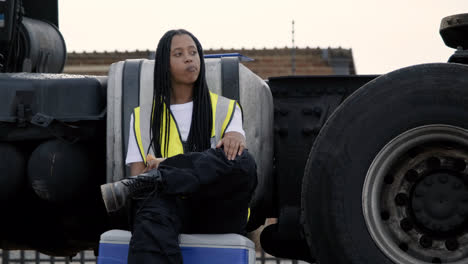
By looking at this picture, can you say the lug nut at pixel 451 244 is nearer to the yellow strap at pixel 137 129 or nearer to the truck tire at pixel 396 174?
the truck tire at pixel 396 174

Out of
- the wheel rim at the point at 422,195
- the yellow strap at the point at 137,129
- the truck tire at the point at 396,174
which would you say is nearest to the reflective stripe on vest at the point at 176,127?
the yellow strap at the point at 137,129

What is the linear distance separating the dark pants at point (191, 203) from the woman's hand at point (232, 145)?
0.9 inches

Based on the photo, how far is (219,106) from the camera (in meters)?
3.15

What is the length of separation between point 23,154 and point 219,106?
31.9 inches

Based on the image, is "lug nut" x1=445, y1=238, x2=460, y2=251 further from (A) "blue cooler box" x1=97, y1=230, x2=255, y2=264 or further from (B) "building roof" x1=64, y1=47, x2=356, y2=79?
(B) "building roof" x1=64, y1=47, x2=356, y2=79

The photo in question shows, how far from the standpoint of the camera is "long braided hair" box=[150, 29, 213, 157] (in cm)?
311

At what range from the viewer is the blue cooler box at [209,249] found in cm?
275

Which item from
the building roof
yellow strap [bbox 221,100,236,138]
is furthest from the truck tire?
the building roof

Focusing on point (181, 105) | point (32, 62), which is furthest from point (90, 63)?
point (181, 105)

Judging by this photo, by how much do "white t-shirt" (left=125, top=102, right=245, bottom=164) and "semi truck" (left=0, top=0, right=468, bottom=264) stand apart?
113 millimetres

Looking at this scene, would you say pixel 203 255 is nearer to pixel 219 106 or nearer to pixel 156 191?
pixel 156 191

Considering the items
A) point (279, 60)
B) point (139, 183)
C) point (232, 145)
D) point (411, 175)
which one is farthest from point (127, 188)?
point (279, 60)

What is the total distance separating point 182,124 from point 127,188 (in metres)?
0.49

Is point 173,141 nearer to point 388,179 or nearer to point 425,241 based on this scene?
point 388,179
